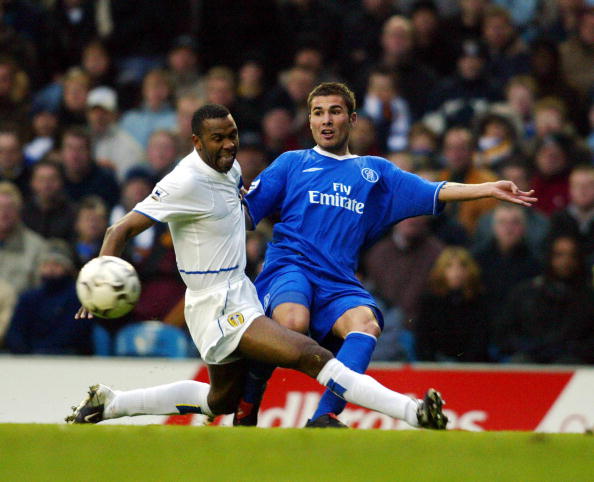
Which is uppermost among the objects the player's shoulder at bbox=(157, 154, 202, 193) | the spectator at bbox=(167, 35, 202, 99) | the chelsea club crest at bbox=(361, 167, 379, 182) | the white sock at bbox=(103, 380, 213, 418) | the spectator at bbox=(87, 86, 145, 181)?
the spectator at bbox=(167, 35, 202, 99)

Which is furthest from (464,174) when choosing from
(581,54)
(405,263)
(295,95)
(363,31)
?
(363,31)

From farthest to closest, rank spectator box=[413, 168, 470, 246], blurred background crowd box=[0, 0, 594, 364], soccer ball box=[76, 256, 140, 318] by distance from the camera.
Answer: spectator box=[413, 168, 470, 246], blurred background crowd box=[0, 0, 594, 364], soccer ball box=[76, 256, 140, 318]

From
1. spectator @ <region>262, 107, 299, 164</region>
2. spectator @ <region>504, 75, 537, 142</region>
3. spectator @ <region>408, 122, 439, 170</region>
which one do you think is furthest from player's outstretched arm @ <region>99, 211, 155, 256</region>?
spectator @ <region>504, 75, 537, 142</region>

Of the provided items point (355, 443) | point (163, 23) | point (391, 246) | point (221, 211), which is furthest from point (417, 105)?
point (355, 443)

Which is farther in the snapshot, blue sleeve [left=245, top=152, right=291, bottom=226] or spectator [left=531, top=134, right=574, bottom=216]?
spectator [left=531, top=134, right=574, bottom=216]

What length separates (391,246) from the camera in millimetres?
10344

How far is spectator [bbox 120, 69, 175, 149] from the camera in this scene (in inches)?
487

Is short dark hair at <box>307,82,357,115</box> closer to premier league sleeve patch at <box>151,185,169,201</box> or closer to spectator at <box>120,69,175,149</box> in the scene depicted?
premier league sleeve patch at <box>151,185,169,201</box>

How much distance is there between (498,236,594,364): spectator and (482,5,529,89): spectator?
3.23 m

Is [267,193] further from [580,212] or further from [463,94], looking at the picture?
[463,94]

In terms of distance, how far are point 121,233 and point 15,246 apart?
4.92 metres

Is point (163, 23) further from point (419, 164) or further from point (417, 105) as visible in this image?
point (419, 164)

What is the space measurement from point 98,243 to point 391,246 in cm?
282

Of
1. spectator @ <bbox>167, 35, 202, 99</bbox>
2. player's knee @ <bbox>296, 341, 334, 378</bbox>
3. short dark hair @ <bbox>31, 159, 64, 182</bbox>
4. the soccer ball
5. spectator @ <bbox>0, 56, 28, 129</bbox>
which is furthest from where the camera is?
spectator @ <bbox>167, 35, 202, 99</bbox>
